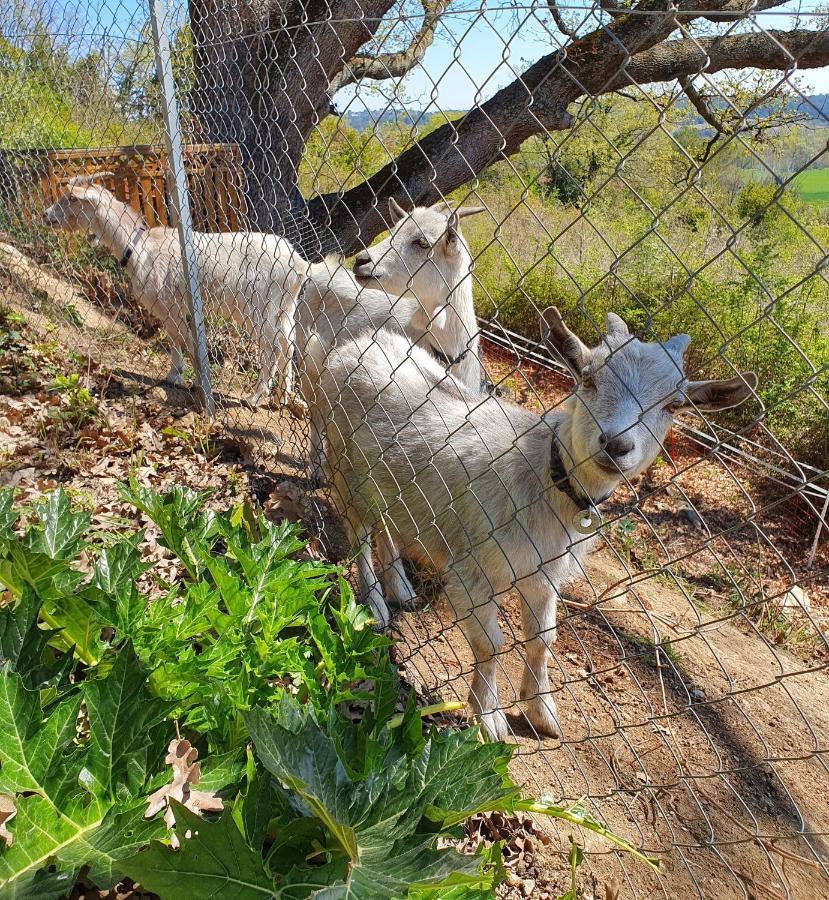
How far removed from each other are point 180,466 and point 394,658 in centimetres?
171

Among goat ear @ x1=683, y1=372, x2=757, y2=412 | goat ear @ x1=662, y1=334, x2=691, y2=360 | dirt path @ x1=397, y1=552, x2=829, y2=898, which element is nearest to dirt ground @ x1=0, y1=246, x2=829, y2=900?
dirt path @ x1=397, y1=552, x2=829, y2=898

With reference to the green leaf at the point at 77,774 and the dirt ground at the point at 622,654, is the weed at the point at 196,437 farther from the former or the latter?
the green leaf at the point at 77,774

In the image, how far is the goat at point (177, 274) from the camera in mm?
5355

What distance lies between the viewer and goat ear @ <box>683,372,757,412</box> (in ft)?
6.24

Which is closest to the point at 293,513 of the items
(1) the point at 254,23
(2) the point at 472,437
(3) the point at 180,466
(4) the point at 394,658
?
(3) the point at 180,466

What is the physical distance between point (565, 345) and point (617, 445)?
0.39 metres

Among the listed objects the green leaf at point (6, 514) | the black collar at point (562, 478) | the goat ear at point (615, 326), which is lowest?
the black collar at point (562, 478)

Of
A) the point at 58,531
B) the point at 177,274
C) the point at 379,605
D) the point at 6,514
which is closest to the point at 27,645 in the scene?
the point at 58,531

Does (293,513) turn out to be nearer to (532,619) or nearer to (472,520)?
(472,520)

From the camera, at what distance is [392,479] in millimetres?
3146

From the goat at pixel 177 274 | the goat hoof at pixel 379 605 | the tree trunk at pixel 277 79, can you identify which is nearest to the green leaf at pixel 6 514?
the goat hoof at pixel 379 605

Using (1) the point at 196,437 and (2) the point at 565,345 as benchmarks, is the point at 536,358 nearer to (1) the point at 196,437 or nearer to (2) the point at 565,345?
(1) the point at 196,437

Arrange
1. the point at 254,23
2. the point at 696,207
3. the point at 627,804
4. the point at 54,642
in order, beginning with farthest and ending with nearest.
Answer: the point at 696,207, the point at 254,23, the point at 627,804, the point at 54,642

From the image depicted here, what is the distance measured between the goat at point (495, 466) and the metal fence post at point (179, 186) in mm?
1186
